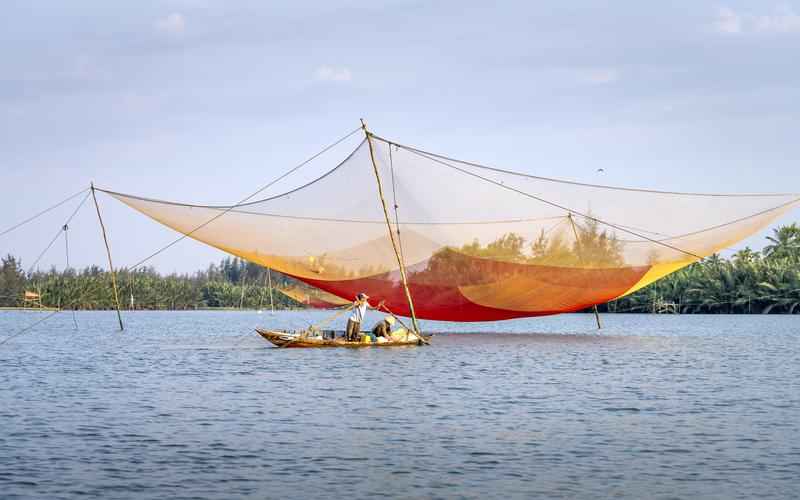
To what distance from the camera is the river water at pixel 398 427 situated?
381 inches

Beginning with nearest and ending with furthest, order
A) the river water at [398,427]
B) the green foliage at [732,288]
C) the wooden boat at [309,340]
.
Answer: the river water at [398,427]
the wooden boat at [309,340]
the green foliage at [732,288]

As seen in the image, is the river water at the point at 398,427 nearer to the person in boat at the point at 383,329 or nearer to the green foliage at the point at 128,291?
the person in boat at the point at 383,329

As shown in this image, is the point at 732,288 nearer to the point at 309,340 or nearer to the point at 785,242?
the point at 785,242

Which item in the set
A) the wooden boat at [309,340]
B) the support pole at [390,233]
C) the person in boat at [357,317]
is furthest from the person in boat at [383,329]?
the support pole at [390,233]

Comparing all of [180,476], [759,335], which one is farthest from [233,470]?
[759,335]

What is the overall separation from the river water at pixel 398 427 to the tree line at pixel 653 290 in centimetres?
2664

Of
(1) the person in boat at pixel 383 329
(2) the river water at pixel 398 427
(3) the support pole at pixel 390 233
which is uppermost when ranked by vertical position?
(3) the support pole at pixel 390 233

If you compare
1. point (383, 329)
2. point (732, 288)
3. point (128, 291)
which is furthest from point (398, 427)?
point (128, 291)

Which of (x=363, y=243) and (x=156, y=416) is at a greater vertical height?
(x=363, y=243)

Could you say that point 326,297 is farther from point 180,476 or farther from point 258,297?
point 258,297

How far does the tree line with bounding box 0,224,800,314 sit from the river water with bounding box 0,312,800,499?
26643 millimetres

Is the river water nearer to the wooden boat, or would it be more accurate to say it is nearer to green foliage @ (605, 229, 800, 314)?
the wooden boat

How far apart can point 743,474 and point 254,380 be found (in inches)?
412

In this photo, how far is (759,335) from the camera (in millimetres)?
38750
